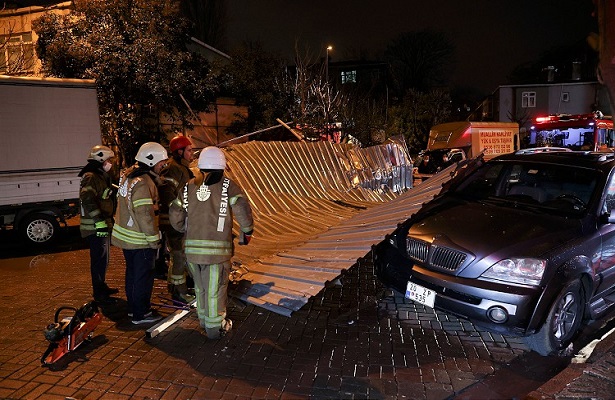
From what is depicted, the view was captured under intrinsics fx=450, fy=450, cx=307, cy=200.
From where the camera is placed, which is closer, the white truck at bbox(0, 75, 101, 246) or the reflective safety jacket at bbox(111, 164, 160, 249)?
the reflective safety jacket at bbox(111, 164, 160, 249)

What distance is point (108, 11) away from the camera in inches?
504

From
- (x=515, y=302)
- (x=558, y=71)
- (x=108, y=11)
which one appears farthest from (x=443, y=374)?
(x=558, y=71)

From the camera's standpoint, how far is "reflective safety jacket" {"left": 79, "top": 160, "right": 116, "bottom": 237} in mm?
5598

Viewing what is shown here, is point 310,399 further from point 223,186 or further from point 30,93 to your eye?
point 30,93

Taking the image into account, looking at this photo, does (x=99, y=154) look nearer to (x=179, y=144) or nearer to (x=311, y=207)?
(x=179, y=144)

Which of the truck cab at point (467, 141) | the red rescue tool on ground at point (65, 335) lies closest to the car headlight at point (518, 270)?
the red rescue tool on ground at point (65, 335)

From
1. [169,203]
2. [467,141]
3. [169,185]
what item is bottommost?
[169,203]

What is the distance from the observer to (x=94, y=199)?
18.4ft

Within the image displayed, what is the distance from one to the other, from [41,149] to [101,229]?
4735 mm

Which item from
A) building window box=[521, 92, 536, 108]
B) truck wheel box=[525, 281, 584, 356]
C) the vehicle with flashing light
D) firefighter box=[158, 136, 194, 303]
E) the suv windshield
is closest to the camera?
truck wheel box=[525, 281, 584, 356]

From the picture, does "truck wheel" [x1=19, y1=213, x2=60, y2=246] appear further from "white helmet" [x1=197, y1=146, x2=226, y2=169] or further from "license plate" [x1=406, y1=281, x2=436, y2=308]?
"license plate" [x1=406, y1=281, x2=436, y2=308]

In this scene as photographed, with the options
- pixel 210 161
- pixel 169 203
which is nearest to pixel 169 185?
pixel 169 203

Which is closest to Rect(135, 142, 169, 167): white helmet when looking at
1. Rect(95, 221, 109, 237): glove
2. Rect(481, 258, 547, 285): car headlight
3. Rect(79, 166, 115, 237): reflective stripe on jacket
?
Rect(79, 166, 115, 237): reflective stripe on jacket

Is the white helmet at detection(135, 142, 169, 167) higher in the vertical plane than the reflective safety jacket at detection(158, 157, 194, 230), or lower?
higher
